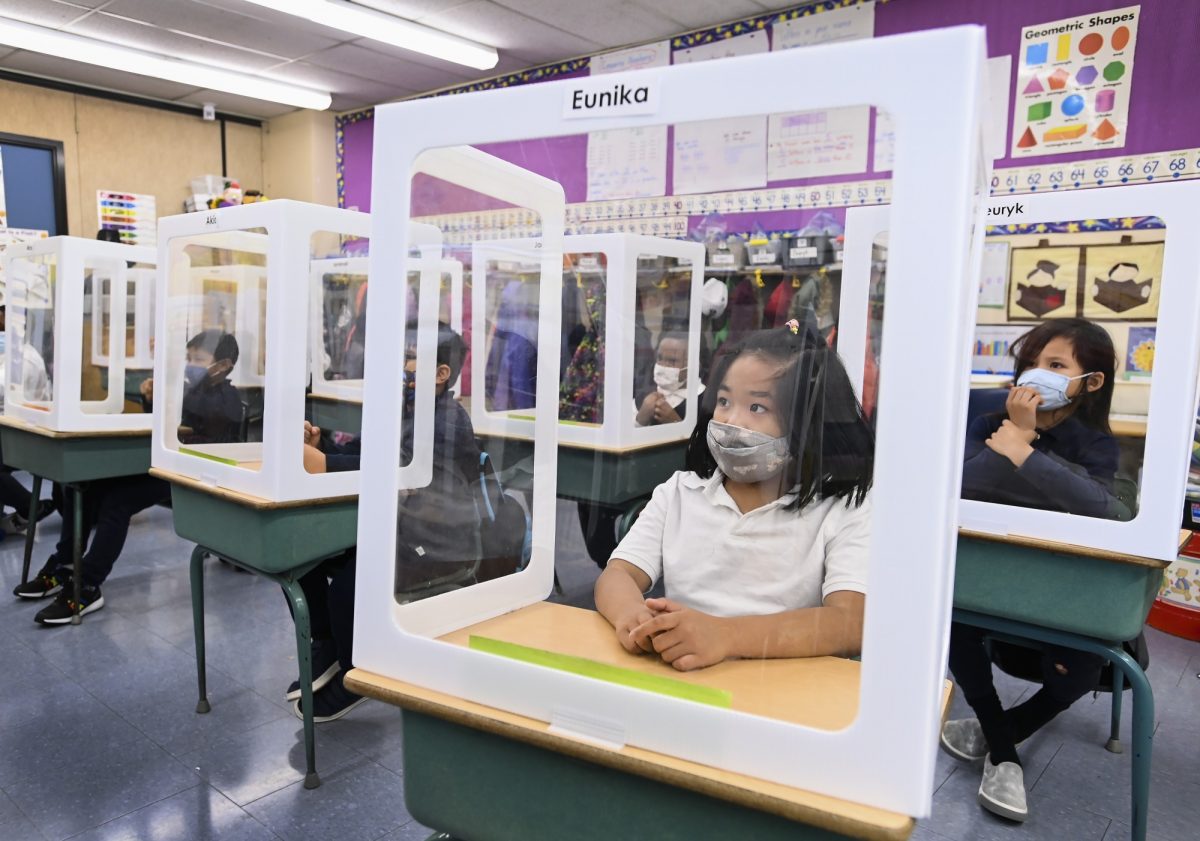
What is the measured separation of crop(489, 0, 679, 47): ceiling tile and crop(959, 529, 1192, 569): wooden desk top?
3.65 meters

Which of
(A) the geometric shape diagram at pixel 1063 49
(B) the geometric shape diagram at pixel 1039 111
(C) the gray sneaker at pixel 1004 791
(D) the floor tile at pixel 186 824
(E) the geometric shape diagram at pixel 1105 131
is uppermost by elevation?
(A) the geometric shape diagram at pixel 1063 49

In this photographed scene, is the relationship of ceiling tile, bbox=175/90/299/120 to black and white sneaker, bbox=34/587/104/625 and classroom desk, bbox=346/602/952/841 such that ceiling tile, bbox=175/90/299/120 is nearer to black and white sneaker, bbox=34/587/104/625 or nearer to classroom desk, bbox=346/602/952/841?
black and white sneaker, bbox=34/587/104/625

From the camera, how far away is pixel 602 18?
459 centimetres

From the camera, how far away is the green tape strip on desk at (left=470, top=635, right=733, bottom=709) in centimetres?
80

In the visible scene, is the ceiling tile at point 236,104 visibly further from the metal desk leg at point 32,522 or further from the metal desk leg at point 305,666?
the metal desk leg at point 305,666

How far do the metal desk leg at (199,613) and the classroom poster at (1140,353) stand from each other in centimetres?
221

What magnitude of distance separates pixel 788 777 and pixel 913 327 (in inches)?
16.4

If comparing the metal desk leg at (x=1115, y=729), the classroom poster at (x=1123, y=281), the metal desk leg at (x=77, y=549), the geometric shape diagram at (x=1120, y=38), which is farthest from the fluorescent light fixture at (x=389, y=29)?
the metal desk leg at (x=1115, y=729)

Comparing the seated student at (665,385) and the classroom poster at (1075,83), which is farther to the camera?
the classroom poster at (1075,83)

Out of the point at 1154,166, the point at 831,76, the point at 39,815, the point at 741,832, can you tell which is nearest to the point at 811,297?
the point at 831,76

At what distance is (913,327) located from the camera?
0.68 metres

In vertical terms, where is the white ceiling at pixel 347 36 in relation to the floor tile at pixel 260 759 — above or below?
above

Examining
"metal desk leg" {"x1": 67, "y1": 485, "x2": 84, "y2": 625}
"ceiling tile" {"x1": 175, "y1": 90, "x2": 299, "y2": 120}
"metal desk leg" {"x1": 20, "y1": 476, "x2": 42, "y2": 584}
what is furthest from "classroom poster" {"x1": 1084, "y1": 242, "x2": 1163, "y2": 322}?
"ceiling tile" {"x1": 175, "y1": 90, "x2": 299, "y2": 120}

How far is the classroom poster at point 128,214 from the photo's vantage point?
255 inches
